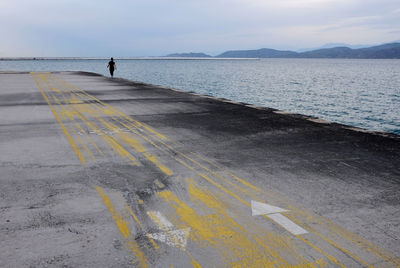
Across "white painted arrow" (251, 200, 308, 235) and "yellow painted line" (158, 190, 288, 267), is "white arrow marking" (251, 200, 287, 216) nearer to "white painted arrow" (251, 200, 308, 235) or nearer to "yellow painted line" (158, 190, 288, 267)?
"white painted arrow" (251, 200, 308, 235)

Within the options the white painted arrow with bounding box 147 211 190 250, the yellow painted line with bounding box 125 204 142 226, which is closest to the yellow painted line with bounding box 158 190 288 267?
the white painted arrow with bounding box 147 211 190 250

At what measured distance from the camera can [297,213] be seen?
5.05 m

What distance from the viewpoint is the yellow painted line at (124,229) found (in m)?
3.92

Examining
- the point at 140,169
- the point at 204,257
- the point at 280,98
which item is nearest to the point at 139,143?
the point at 140,169

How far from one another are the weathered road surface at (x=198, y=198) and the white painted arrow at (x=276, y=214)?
25 mm

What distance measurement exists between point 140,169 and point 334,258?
13.9ft

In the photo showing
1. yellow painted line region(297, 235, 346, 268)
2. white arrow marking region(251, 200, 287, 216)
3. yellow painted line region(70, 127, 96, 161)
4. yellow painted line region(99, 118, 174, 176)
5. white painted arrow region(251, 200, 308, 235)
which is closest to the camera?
yellow painted line region(297, 235, 346, 268)

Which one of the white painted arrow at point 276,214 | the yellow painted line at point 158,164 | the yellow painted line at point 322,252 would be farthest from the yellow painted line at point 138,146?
the yellow painted line at point 322,252

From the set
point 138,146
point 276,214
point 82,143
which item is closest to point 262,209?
point 276,214

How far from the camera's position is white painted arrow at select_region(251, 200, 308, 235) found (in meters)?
4.57

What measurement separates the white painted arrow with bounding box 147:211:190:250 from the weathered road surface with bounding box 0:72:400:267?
2 cm

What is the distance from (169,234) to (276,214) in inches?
64.6

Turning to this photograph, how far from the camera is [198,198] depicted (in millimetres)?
5594

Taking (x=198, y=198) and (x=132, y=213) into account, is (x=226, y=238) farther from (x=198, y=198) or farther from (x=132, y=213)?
(x=132, y=213)
